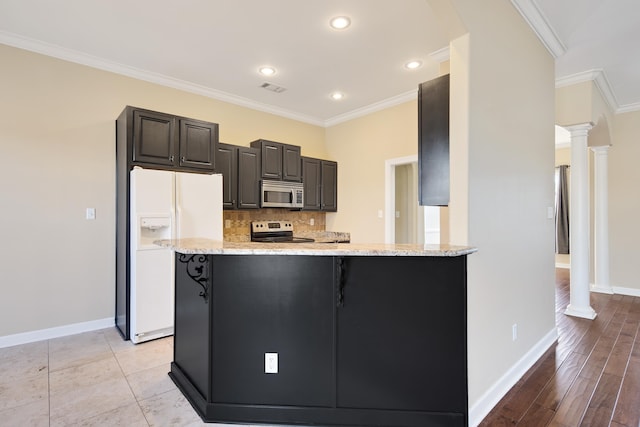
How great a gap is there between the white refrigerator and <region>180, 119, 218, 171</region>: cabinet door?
0.24m

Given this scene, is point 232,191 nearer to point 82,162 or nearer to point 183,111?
point 183,111

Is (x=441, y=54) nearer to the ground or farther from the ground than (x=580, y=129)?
farther from the ground

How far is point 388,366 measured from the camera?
178 cm

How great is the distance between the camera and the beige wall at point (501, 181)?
6.30 ft

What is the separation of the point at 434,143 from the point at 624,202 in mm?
4667

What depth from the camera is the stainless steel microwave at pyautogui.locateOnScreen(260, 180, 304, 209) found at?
4457mm

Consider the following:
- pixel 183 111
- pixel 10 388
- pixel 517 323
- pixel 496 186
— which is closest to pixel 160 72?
pixel 183 111

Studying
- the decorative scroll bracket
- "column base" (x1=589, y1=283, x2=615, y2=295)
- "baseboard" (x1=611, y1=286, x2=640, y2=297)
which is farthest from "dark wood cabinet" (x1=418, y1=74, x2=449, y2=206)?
"baseboard" (x1=611, y1=286, x2=640, y2=297)

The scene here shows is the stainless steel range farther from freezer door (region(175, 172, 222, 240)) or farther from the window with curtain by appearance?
the window with curtain

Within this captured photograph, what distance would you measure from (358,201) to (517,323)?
303 cm

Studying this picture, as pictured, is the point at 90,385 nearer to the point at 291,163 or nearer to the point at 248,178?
the point at 248,178

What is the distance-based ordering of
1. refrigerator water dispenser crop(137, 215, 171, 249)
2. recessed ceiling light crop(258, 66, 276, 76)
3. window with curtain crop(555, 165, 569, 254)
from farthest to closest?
window with curtain crop(555, 165, 569, 254) < recessed ceiling light crop(258, 66, 276, 76) < refrigerator water dispenser crop(137, 215, 171, 249)

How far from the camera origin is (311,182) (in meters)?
5.09

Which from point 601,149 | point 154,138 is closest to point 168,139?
point 154,138
